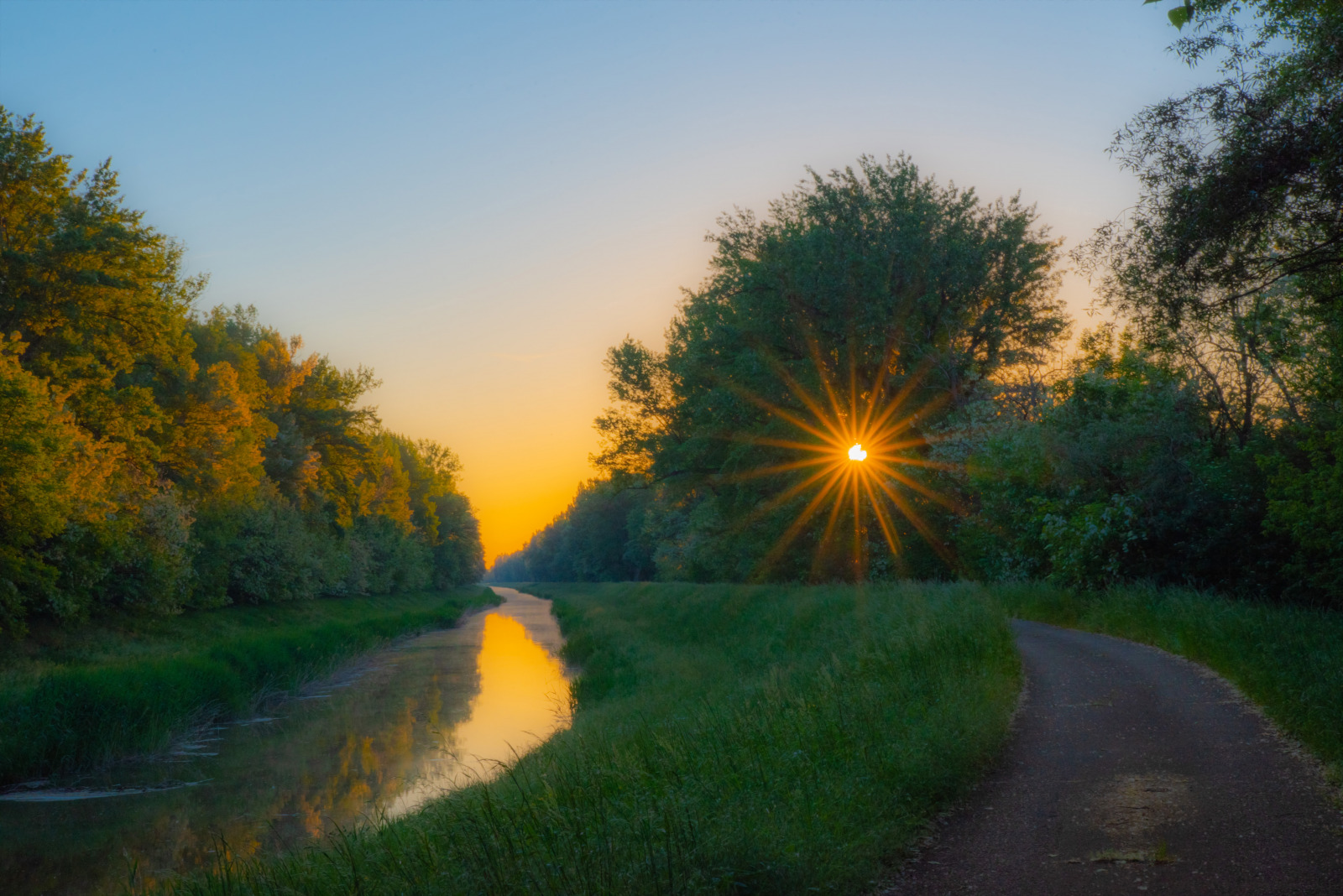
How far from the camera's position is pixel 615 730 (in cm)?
1421

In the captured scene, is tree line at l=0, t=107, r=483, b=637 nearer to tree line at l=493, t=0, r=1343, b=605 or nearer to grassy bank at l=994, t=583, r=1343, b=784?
tree line at l=493, t=0, r=1343, b=605

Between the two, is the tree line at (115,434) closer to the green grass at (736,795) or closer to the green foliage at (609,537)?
the green grass at (736,795)

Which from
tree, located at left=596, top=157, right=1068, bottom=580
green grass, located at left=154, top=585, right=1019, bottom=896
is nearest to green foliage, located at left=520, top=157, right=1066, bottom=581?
tree, located at left=596, top=157, right=1068, bottom=580

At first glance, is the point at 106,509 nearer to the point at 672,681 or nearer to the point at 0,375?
the point at 0,375

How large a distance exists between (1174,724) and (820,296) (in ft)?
76.5

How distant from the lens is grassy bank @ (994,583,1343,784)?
861 cm

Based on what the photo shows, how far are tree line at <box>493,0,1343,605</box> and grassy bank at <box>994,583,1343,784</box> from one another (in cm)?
182

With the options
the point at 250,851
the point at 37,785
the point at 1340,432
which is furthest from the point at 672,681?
the point at 1340,432

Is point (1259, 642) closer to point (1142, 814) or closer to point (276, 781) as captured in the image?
point (1142, 814)

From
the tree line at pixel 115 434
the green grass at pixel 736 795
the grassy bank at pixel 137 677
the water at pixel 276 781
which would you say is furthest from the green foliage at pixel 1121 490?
the tree line at pixel 115 434

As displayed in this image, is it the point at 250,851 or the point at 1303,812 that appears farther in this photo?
the point at 250,851

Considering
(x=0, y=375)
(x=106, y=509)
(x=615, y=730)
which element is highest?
(x=0, y=375)

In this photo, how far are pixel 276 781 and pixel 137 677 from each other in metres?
5.20

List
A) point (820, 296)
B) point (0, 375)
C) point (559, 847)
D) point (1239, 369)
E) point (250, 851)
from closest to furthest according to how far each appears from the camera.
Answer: point (559, 847)
point (250, 851)
point (0, 375)
point (1239, 369)
point (820, 296)
